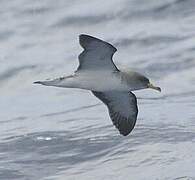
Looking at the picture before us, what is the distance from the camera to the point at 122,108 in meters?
12.5

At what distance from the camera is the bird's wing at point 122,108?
12.4 metres

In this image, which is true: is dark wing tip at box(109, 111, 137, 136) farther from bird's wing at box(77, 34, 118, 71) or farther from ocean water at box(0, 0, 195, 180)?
ocean water at box(0, 0, 195, 180)

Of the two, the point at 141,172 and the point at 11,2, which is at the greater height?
the point at 11,2

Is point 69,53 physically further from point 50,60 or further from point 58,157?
point 58,157

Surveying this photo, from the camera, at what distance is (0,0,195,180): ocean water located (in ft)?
49.9

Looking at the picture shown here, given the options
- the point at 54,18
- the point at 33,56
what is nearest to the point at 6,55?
the point at 33,56

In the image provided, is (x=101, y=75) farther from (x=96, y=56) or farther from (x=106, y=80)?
(x=96, y=56)

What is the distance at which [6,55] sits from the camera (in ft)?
67.9

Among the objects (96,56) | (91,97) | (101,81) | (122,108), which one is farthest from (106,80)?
(91,97)

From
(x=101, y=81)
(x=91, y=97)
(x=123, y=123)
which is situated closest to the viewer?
(x=101, y=81)

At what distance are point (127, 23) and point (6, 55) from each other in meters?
2.66

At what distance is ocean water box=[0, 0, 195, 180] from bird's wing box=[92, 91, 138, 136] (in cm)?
171

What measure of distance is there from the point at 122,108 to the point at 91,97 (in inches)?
231

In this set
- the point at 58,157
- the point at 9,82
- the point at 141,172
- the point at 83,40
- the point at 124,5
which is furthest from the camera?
the point at 124,5
